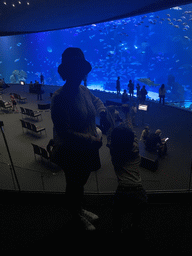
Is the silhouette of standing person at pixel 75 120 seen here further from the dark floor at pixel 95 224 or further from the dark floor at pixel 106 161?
the dark floor at pixel 106 161

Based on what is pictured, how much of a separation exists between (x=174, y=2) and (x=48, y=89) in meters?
12.2

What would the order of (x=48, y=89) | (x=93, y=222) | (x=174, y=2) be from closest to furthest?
(x=93, y=222), (x=174, y=2), (x=48, y=89)

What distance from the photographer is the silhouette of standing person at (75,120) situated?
1505 millimetres

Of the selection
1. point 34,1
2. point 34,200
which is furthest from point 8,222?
point 34,1

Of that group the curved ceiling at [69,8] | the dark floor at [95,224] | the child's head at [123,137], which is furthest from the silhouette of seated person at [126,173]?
the curved ceiling at [69,8]

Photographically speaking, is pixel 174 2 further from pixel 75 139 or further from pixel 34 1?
pixel 75 139

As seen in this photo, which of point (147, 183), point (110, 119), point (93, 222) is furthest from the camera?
point (147, 183)

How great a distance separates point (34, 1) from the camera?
9.50m

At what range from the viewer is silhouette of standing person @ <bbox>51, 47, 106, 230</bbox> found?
1505mm

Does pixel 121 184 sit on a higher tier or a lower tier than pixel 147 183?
higher

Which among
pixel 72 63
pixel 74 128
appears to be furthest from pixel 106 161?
pixel 72 63

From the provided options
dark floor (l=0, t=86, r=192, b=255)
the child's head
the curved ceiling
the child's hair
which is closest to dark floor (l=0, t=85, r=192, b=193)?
dark floor (l=0, t=86, r=192, b=255)

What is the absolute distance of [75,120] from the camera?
1.58m

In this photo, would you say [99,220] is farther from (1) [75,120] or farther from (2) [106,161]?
(2) [106,161]
